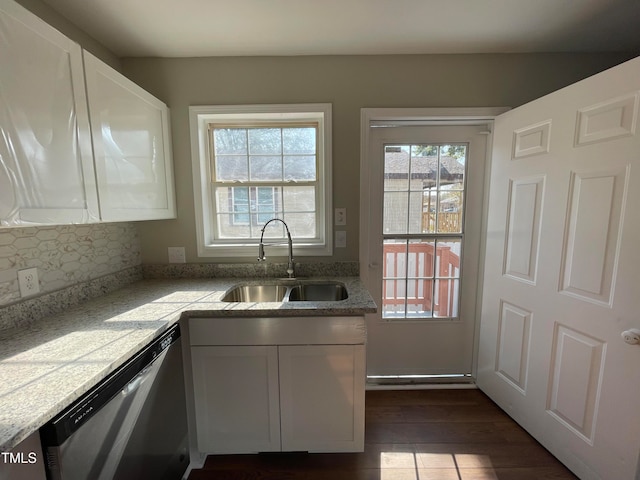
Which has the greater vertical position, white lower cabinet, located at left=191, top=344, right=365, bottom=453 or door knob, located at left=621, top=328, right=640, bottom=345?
door knob, located at left=621, top=328, right=640, bottom=345

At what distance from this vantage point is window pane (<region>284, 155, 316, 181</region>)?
190 centimetres

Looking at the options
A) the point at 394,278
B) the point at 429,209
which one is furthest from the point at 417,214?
the point at 394,278

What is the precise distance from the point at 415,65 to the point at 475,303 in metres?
1.78

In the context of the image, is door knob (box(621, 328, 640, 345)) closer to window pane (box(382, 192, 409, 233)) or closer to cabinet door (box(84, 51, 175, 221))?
window pane (box(382, 192, 409, 233))

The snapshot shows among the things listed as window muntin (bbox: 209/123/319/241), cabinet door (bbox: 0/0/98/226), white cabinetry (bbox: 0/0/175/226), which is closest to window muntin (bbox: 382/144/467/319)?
window muntin (bbox: 209/123/319/241)

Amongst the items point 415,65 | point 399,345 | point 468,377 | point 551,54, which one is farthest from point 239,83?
point 468,377

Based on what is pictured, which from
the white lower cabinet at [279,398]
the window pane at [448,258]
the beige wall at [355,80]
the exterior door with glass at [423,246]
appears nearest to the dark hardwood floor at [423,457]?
the white lower cabinet at [279,398]

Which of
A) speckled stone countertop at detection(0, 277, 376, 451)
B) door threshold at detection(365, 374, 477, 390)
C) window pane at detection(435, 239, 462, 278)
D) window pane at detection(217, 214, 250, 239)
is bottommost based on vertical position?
door threshold at detection(365, 374, 477, 390)

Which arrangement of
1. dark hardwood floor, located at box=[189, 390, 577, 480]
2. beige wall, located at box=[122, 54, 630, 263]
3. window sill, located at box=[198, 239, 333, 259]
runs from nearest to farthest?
1. dark hardwood floor, located at box=[189, 390, 577, 480]
2. beige wall, located at box=[122, 54, 630, 263]
3. window sill, located at box=[198, 239, 333, 259]

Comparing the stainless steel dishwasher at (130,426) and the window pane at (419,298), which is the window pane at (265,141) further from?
the window pane at (419,298)

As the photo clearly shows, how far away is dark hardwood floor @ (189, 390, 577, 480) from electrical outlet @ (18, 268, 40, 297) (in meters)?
1.24

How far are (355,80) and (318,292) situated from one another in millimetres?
1459

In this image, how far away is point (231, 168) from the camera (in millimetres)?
1912

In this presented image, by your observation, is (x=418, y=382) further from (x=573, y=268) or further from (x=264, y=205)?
(x=264, y=205)
